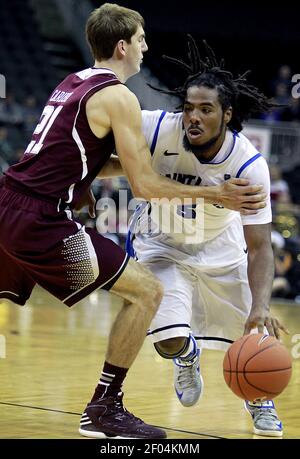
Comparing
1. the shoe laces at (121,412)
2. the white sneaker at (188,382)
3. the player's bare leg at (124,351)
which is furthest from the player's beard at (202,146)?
the shoe laces at (121,412)

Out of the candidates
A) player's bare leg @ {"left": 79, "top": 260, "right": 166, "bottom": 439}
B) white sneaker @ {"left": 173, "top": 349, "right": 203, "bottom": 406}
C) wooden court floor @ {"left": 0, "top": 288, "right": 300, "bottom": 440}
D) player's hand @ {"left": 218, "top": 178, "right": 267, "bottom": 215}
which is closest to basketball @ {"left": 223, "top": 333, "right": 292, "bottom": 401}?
wooden court floor @ {"left": 0, "top": 288, "right": 300, "bottom": 440}

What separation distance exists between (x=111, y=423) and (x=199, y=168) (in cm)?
154

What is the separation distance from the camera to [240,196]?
488 cm

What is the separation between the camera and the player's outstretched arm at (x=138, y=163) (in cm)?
477

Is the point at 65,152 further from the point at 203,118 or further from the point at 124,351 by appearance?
the point at 124,351

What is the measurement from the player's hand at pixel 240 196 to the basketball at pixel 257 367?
659 mm

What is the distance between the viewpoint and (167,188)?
193 inches

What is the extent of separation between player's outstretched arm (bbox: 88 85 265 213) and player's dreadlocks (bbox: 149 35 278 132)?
0.65 metres

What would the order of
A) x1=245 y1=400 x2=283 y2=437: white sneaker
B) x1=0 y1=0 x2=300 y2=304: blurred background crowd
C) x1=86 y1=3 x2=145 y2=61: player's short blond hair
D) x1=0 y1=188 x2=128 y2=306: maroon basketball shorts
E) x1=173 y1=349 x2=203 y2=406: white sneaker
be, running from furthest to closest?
x1=0 y1=0 x2=300 y2=304: blurred background crowd → x1=173 y1=349 x2=203 y2=406: white sneaker → x1=245 y1=400 x2=283 y2=437: white sneaker → x1=86 y1=3 x2=145 y2=61: player's short blond hair → x1=0 y1=188 x2=128 y2=306: maroon basketball shorts

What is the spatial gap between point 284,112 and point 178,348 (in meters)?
14.3

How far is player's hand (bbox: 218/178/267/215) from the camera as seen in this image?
192 inches

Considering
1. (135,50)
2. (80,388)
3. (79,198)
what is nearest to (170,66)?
(80,388)

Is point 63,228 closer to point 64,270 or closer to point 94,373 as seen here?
point 64,270

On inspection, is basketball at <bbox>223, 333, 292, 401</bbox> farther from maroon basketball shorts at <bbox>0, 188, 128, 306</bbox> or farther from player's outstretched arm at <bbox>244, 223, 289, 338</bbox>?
maroon basketball shorts at <bbox>0, 188, 128, 306</bbox>
